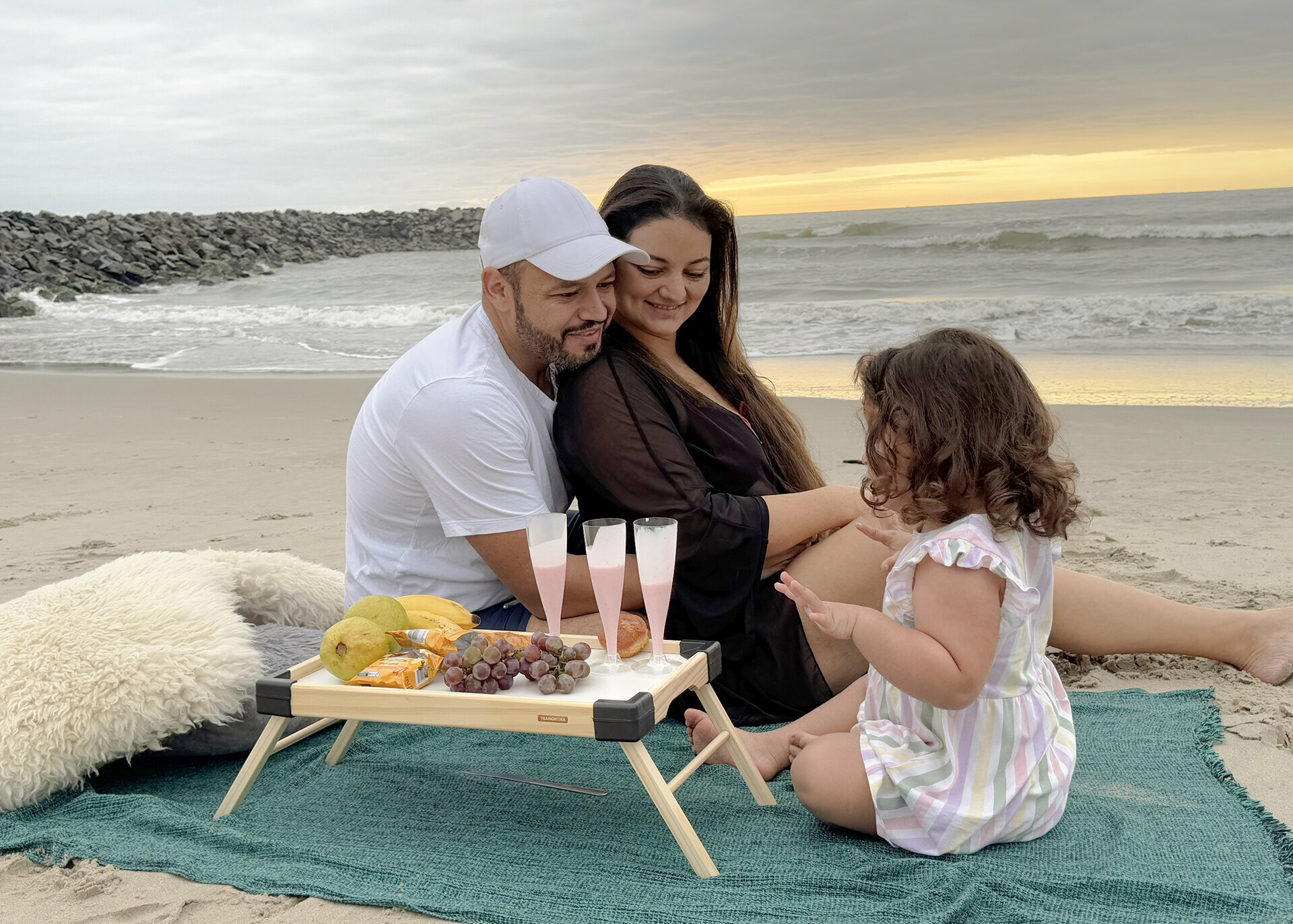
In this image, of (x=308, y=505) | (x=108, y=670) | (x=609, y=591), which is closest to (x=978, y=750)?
(x=609, y=591)

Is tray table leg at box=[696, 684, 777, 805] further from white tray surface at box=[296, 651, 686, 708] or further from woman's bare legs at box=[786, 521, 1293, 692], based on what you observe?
woman's bare legs at box=[786, 521, 1293, 692]

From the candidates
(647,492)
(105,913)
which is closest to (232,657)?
(105,913)

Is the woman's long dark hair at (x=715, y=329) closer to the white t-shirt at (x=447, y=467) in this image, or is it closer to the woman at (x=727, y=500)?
the woman at (x=727, y=500)

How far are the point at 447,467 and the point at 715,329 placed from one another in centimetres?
107

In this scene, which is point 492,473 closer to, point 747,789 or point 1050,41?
point 747,789

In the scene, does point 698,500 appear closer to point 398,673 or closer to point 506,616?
point 506,616

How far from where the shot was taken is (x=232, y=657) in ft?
9.05

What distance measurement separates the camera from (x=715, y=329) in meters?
3.29

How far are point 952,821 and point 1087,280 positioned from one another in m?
17.2

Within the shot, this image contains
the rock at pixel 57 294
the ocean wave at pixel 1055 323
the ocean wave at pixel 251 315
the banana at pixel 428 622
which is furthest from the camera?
the rock at pixel 57 294

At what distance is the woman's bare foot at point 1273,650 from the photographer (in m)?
3.06

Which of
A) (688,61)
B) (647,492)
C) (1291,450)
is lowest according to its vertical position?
(1291,450)

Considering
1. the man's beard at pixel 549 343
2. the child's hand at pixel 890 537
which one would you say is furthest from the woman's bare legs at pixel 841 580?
the man's beard at pixel 549 343

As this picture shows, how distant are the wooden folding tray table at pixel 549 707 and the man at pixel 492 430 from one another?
18.6 inches
